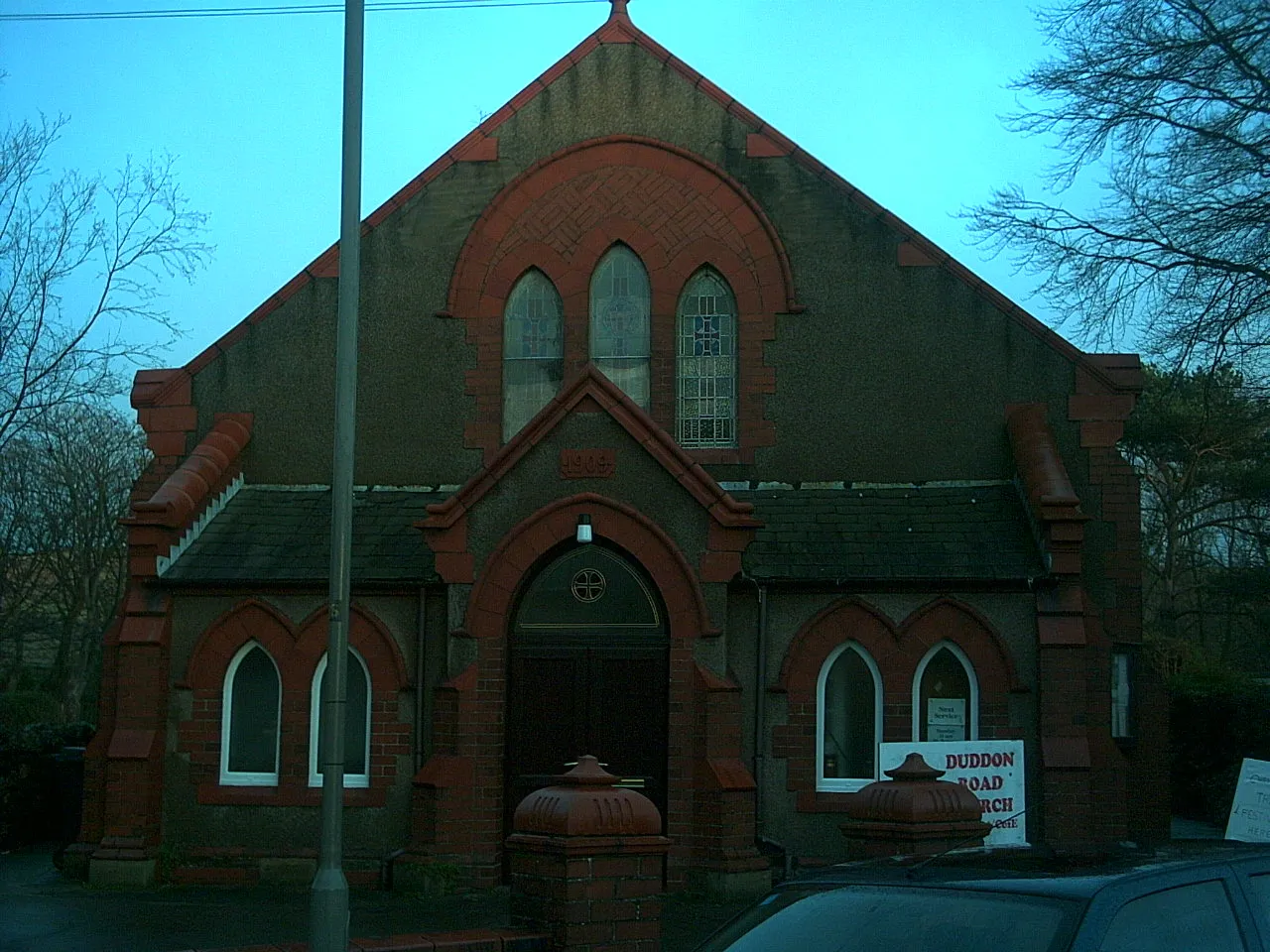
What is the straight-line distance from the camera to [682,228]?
59.6ft

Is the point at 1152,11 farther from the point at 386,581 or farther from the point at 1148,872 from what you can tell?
the point at 1148,872

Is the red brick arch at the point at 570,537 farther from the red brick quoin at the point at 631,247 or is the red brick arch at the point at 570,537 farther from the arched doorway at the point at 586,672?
the red brick quoin at the point at 631,247

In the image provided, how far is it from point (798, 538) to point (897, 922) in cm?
1126

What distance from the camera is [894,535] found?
16.6 m

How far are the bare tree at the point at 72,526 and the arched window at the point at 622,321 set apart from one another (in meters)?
19.9

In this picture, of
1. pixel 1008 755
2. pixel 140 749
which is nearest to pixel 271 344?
pixel 140 749

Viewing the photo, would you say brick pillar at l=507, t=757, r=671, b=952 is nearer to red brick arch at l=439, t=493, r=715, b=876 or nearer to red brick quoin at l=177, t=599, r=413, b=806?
red brick arch at l=439, t=493, r=715, b=876

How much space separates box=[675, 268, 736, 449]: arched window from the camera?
17859mm

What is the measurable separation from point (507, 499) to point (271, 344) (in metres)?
4.25

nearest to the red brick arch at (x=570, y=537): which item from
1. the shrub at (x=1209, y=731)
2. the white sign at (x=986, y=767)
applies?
the white sign at (x=986, y=767)

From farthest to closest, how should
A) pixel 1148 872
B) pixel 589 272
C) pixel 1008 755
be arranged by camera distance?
1. pixel 589 272
2. pixel 1008 755
3. pixel 1148 872

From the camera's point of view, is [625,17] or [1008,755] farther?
[625,17]

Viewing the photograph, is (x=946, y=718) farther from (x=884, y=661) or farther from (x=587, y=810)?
(x=587, y=810)

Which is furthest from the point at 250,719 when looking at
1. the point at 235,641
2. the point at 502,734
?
the point at 502,734
